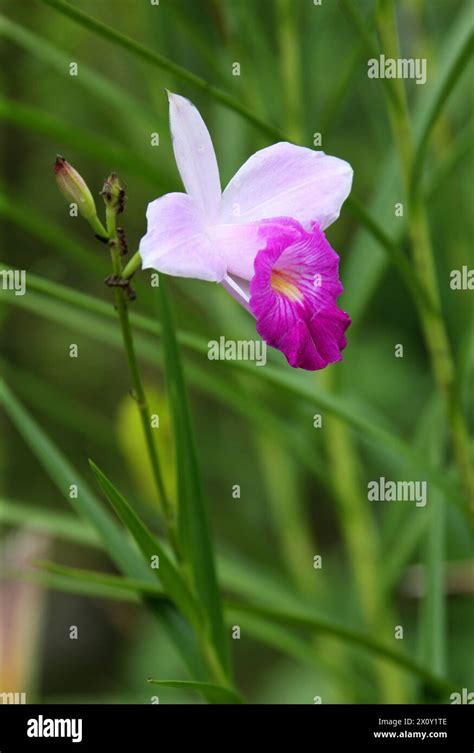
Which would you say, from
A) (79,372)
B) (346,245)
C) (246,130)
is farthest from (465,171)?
(79,372)

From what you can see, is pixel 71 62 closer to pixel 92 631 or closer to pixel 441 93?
pixel 441 93

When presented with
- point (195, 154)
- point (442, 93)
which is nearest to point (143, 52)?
point (195, 154)

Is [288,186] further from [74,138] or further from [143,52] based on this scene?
[74,138]

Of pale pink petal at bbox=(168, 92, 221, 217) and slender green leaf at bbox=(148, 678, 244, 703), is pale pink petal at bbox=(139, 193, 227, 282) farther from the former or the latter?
slender green leaf at bbox=(148, 678, 244, 703)

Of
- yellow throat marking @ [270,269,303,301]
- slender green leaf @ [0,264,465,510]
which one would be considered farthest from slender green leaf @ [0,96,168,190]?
yellow throat marking @ [270,269,303,301]

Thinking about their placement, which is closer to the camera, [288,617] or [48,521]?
[288,617]

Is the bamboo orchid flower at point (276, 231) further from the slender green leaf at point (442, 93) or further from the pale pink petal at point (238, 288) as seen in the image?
the slender green leaf at point (442, 93)
